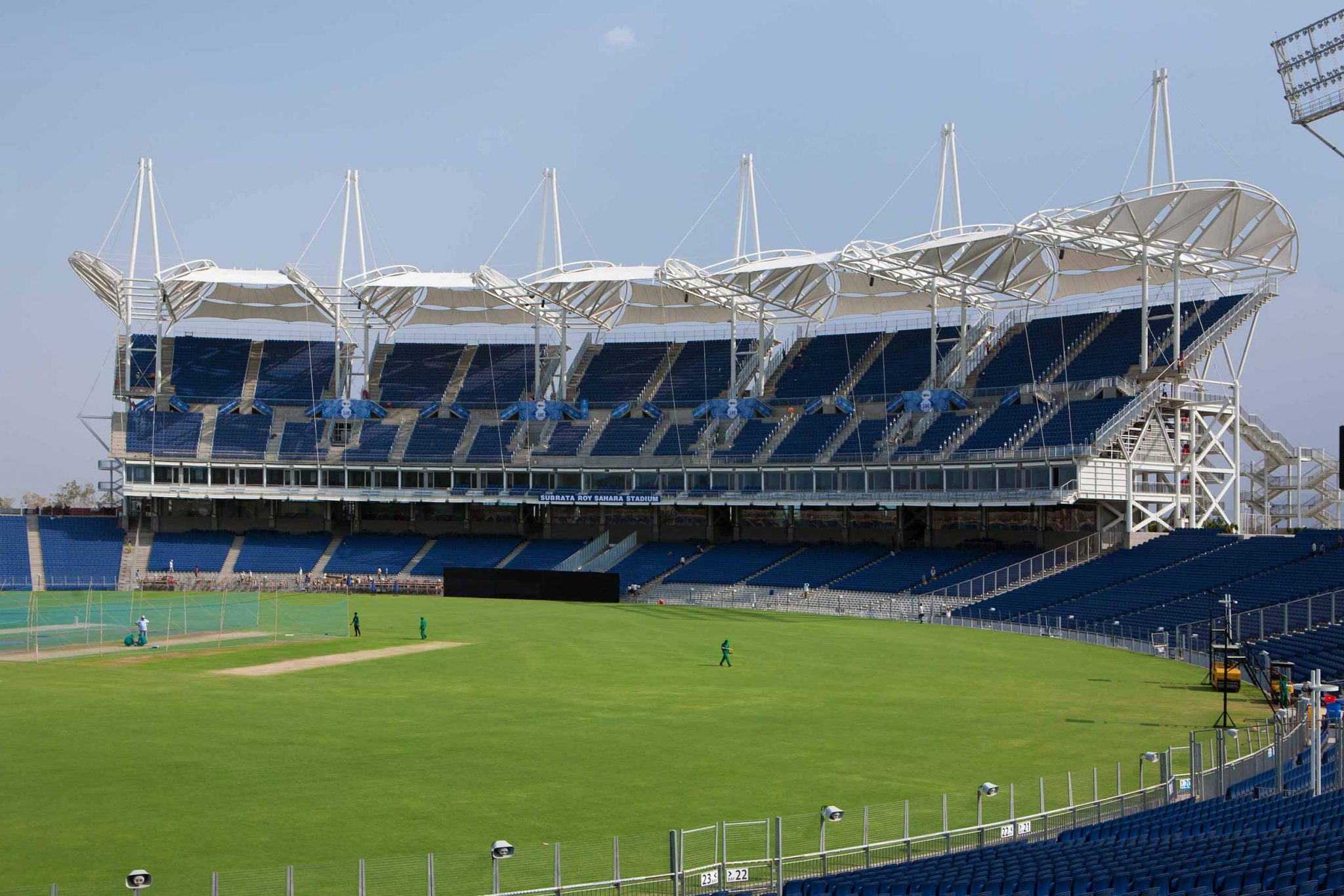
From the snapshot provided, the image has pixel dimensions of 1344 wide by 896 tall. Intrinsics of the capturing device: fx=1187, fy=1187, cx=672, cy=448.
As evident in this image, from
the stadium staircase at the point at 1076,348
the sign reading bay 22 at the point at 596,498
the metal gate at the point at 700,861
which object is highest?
the stadium staircase at the point at 1076,348

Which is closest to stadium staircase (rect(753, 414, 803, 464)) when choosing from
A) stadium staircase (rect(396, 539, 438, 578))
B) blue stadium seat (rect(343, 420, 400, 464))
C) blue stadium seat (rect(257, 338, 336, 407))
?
stadium staircase (rect(396, 539, 438, 578))

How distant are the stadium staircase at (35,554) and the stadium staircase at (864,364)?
56.7m

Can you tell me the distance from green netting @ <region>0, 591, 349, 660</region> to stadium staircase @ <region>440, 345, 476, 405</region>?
34650 mm

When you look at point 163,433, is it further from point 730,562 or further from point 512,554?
point 730,562

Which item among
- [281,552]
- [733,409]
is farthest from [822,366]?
[281,552]

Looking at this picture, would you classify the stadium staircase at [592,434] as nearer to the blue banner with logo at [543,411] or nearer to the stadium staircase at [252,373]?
the blue banner with logo at [543,411]

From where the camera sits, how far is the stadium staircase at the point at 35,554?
80.4 meters

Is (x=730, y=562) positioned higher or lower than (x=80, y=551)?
lower

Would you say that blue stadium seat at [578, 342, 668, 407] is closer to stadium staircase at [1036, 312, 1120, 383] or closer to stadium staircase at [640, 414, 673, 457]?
stadium staircase at [640, 414, 673, 457]

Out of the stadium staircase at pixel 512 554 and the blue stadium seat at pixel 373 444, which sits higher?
the blue stadium seat at pixel 373 444

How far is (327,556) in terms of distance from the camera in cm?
8781

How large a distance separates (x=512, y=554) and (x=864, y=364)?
29748 millimetres

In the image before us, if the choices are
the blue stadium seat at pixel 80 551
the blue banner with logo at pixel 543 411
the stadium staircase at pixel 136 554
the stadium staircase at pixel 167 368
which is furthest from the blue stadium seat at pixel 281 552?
the blue banner with logo at pixel 543 411

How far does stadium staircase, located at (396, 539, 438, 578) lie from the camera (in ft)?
278
